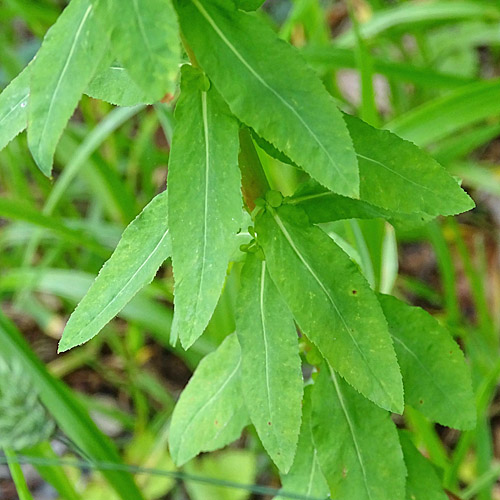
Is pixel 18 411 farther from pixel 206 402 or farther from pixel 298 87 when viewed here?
pixel 298 87

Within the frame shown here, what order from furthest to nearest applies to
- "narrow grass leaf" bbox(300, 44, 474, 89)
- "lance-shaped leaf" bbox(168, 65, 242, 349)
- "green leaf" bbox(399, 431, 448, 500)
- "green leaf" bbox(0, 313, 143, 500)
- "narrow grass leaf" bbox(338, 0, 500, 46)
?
"narrow grass leaf" bbox(338, 0, 500, 46) < "narrow grass leaf" bbox(300, 44, 474, 89) < "green leaf" bbox(0, 313, 143, 500) < "green leaf" bbox(399, 431, 448, 500) < "lance-shaped leaf" bbox(168, 65, 242, 349)

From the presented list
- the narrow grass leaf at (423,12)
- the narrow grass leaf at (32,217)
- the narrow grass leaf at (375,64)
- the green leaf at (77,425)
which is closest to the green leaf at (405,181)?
the green leaf at (77,425)

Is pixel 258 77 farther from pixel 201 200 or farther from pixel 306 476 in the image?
pixel 306 476

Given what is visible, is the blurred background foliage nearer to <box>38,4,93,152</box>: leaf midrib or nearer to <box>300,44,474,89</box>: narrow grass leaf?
<box>300,44,474,89</box>: narrow grass leaf

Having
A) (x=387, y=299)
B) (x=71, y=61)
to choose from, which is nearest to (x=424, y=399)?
(x=387, y=299)

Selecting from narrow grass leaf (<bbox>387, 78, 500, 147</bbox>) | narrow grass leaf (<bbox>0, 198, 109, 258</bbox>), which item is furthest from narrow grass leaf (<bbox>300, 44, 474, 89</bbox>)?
narrow grass leaf (<bbox>0, 198, 109, 258</bbox>)

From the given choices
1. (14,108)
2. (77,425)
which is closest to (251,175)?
(14,108)
